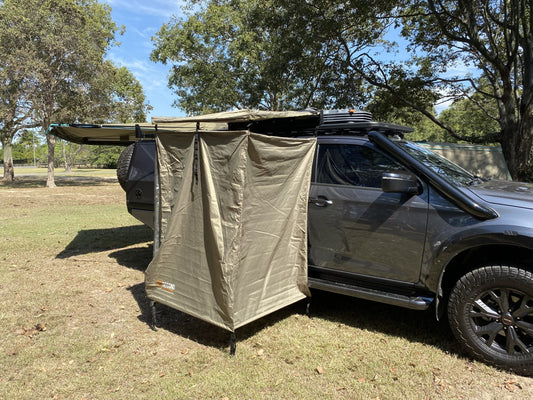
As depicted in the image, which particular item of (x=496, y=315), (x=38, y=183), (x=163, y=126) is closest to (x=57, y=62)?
(x=38, y=183)

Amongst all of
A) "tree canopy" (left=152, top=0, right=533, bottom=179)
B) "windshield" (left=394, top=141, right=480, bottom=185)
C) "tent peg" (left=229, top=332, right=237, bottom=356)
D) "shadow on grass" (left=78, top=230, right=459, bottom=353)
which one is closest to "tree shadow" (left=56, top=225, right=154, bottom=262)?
"shadow on grass" (left=78, top=230, right=459, bottom=353)

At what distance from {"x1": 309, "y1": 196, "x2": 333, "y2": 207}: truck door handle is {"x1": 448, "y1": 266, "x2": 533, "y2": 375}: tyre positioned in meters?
1.38

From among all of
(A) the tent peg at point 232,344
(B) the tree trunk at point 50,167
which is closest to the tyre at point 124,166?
(A) the tent peg at point 232,344

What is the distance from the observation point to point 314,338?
3604mm

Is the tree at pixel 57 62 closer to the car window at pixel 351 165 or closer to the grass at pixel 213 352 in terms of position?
the grass at pixel 213 352

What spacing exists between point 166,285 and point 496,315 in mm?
2976

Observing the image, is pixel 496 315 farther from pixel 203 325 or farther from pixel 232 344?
pixel 203 325

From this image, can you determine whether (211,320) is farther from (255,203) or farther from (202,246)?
(255,203)

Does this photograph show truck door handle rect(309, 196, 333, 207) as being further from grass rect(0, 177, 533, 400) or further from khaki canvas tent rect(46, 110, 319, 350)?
grass rect(0, 177, 533, 400)

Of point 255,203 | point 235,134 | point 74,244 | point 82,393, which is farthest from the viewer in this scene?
point 74,244

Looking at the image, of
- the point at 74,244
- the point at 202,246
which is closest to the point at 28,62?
the point at 74,244

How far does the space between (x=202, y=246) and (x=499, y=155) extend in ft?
44.1

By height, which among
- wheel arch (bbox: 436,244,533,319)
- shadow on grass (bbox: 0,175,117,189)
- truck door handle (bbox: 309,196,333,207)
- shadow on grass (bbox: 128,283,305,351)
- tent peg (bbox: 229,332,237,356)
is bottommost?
shadow on grass (bbox: 0,175,117,189)

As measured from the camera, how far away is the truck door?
335 centimetres
